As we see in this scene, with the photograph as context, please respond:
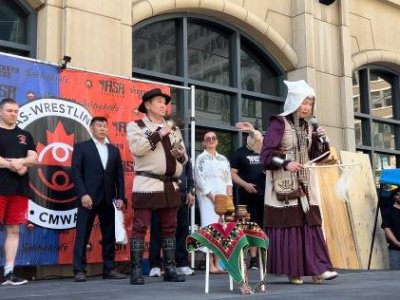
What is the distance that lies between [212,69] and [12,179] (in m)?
4.82

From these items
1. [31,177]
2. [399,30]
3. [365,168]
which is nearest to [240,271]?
[31,177]

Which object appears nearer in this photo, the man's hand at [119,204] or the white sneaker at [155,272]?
the man's hand at [119,204]

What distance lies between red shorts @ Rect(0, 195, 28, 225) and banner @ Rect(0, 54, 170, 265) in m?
0.37

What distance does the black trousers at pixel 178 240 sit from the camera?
23.4 feet

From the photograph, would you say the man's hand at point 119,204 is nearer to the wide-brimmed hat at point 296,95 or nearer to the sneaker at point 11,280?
the sneaker at point 11,280

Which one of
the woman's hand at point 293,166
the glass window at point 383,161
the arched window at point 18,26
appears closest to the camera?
the woman's hand at point 293,166

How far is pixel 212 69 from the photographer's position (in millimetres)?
10195

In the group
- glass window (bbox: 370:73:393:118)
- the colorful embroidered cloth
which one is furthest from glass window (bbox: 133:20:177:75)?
glass window (bbox: 370:73:393:118)

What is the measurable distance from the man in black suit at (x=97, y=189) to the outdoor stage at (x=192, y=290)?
12.5 inches

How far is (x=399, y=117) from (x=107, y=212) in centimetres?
871

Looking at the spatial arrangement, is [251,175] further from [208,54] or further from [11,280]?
[11,280]

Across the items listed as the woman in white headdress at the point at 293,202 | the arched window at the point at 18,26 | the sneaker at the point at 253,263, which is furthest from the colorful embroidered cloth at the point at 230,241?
the arched window at the point at 18,26

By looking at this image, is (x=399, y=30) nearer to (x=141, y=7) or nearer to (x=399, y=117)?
(x=399, y=117)

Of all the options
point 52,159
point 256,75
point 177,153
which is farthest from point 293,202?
point 256,75
